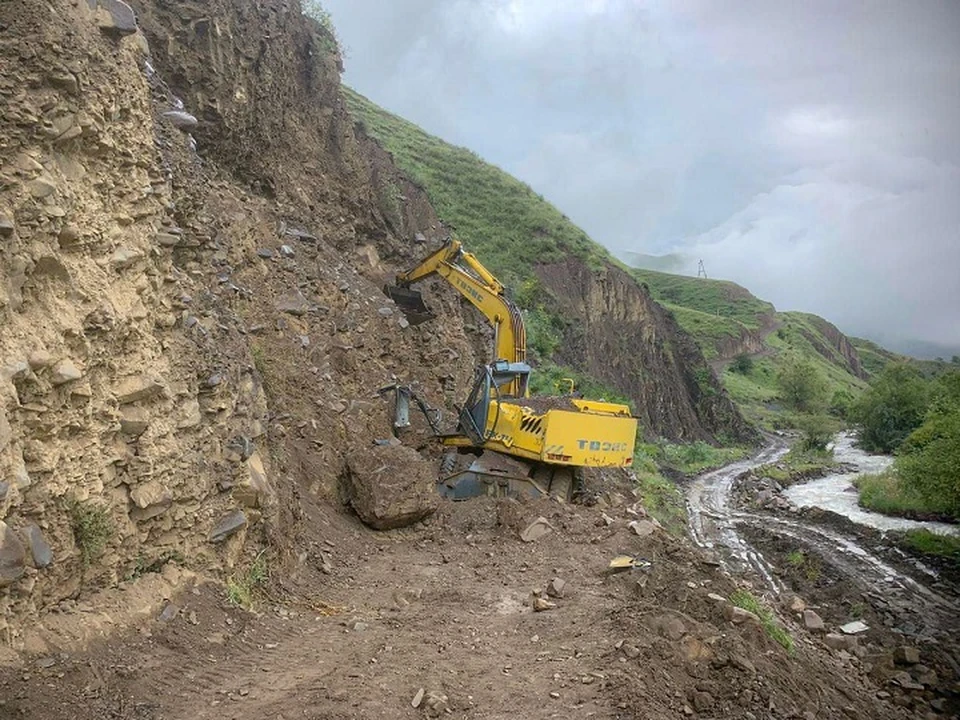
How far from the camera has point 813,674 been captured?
7664 millimetres

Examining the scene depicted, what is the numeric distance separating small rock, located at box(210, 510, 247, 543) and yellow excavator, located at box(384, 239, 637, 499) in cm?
544

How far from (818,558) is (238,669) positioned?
54.3ft

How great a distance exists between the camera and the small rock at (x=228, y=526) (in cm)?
729

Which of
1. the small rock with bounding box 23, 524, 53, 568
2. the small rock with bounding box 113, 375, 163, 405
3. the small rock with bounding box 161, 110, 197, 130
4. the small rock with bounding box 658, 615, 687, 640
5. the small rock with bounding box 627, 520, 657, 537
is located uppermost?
the small rock with bounding box 161, 110, 197, 130

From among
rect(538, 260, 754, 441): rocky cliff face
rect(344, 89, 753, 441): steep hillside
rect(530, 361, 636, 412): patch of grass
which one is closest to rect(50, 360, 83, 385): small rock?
rect(530, 361, 636, 412): patch of grass

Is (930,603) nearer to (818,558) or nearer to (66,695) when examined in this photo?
(818,558)

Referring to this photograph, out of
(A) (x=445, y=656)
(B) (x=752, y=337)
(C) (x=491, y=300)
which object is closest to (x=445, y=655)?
(A) (x=445, y=656)

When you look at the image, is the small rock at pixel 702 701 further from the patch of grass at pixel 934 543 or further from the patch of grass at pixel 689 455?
the patch of grass at pixel 689 455

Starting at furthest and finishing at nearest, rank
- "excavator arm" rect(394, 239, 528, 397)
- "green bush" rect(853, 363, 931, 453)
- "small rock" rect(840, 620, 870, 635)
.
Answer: "green bush" rect(853, 363, 931, 453), "excavator arm" rect(394, 239, 528, 397), "small rock" rect(840, 620, 870, 635)

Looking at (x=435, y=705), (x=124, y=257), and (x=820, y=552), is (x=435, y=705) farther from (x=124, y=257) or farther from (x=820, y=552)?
(x=820, y=552)

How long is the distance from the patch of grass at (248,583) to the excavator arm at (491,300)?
7.14 m

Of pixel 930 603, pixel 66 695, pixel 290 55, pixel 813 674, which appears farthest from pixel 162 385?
pixel 930 603

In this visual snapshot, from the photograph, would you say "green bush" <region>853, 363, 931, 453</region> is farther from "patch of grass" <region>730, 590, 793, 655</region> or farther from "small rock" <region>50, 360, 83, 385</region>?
"small rock" <region>50, 360, 83, 385</region>

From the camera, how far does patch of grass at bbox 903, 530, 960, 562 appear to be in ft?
62.9
